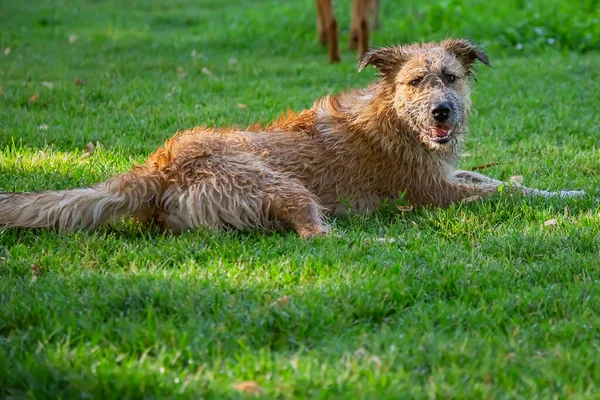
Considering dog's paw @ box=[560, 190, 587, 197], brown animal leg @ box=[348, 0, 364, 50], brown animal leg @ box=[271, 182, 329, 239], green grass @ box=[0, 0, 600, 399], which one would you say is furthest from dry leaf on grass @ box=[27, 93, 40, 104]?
dog's paw @ box=[560, 190, 587, 197]

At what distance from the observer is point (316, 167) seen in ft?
20.1

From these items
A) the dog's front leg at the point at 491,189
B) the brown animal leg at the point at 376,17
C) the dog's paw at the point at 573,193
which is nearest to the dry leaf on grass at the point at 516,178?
the dog's front leg at the point at 491,189

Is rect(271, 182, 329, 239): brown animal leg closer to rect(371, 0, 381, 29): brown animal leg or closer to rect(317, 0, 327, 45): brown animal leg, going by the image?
rect(317, 0, 327, 45): brown animal leg

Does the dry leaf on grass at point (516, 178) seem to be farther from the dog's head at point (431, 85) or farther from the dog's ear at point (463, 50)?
the dog's ear at point (463, 50)

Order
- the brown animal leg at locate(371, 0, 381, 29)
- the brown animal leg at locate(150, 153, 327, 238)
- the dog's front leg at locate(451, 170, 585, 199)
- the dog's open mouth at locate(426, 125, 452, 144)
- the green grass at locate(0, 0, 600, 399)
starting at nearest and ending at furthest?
the green grass at locate(0, 0, 600, 399) < the brown animal leg at locate(150, 153, 327, 238) < the dog's open mouth at locate(426, 125, 452, 144) < the dog's front leg at locate(451, 170, 585, 199) < the brown animal leg at locate(371, 0, 381, 29)

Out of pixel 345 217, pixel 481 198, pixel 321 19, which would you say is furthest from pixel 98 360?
pixel 321 19

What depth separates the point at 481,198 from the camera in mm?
6207

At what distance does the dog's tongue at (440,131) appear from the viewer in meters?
6.09

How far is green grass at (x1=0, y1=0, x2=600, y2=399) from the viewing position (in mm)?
3611

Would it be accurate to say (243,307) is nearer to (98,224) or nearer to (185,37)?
(98,224)

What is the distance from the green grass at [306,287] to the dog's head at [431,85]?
582 mm

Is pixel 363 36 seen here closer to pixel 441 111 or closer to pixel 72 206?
pixel 441 111

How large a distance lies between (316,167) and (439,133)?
0.88 meters

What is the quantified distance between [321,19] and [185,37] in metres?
2.68
